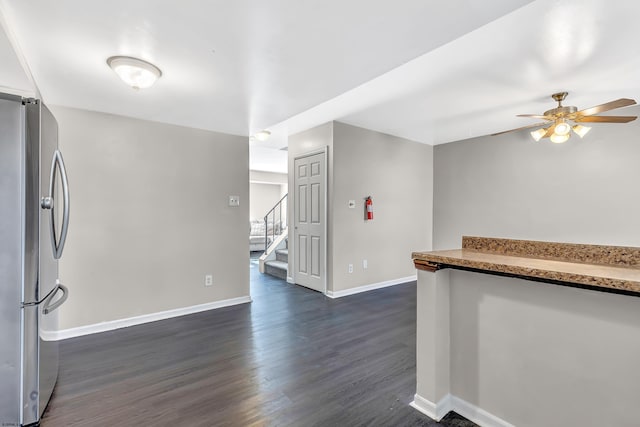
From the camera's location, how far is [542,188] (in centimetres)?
464

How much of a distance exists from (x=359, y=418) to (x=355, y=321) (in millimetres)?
1587

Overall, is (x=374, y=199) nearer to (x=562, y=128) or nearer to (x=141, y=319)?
(x=562, y=128)

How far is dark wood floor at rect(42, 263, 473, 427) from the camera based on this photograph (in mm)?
1834

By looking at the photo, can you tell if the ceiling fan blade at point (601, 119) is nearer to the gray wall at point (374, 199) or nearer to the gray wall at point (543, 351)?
the gray wall at point (374, 199)

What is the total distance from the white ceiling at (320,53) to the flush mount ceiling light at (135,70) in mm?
67

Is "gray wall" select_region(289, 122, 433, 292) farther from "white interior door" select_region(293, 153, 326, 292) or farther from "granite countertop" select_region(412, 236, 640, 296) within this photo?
"granite countertop" select_region(412, 236, 640, 296)

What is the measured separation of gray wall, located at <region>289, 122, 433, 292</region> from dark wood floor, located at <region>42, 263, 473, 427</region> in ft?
3.49

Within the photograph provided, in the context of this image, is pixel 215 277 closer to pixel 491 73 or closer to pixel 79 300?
pixel 79 300

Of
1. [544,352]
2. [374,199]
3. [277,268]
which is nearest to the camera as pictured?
[544,352]

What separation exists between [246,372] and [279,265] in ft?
11.1

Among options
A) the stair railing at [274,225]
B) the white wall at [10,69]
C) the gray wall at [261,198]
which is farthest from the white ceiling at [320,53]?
the gray wall at [261,198]

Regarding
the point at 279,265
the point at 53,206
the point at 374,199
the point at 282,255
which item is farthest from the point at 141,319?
the point at 374,199

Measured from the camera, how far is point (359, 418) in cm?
180

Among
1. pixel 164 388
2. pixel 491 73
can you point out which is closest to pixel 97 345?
pixel 164 388
